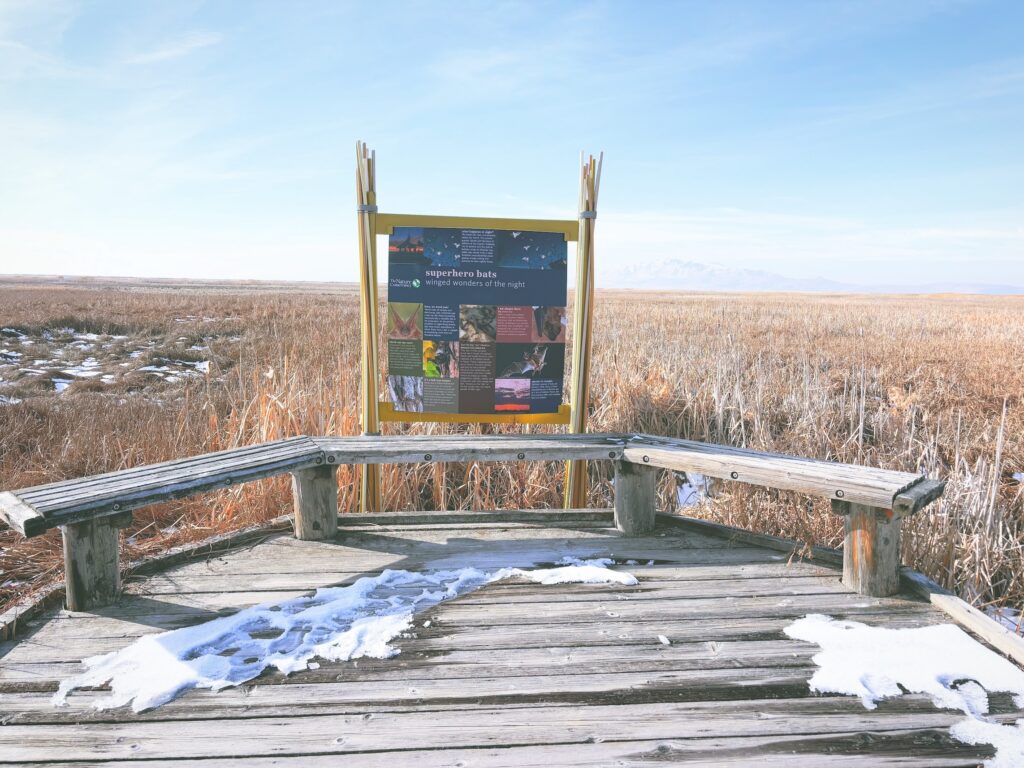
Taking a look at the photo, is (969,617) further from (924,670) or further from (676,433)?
(676,433)

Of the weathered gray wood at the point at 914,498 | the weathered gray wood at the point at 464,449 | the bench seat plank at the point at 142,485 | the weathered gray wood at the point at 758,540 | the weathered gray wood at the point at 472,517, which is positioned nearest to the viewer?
the bench seat plank at the point at 142,485

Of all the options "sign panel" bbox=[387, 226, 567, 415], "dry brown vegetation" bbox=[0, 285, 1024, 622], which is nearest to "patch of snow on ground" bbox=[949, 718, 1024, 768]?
"dry brown vegetation" bbox=[0, 285, 1024, 622]

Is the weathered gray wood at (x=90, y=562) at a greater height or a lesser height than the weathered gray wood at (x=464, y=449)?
lesser

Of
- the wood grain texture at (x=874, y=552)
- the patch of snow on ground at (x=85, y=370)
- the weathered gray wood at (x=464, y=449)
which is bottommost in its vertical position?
the patch of snow on ground at (x=85, y=370)

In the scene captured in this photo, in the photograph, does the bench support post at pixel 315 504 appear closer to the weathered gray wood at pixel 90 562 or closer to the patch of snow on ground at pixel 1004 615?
the weathered gray wood at pixel 90 562

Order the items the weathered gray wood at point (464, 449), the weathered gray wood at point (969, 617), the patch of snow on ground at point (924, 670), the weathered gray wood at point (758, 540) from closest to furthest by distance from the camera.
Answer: the patch of snow on ground at point (924, 670)
the weathered gray wood at point (969, 617)
the weathered gray wood at point (758, 540)
the weathered gray wood at point (464, 449)

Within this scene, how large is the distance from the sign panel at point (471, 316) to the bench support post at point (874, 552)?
194 cm

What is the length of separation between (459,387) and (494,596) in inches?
60.5

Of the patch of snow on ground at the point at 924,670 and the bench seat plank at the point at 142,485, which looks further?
the bench seat plank at the point at 142,485

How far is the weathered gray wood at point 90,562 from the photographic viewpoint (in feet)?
9.02

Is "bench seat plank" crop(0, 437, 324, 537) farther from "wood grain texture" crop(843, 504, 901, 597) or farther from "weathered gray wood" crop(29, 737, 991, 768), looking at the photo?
"wood grain texture" crop(843, 504, 901, 597)

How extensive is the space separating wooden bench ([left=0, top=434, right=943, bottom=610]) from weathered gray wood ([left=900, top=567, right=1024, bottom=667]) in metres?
0.11

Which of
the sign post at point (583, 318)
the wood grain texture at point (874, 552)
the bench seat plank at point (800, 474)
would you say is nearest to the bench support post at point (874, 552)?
the wood grain texture at point (874, 552)

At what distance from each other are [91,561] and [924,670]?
10.4ft
